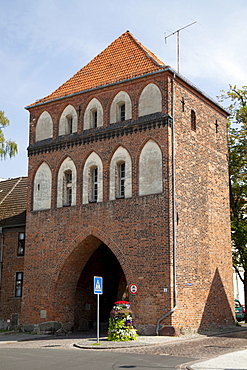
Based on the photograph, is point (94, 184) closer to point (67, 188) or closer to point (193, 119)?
point (67, 188)

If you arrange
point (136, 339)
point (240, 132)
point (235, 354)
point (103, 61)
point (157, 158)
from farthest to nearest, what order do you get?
point (240, 132) < point (103, 61) < point (157, 158) < point (136, 339) < point (235, 354)

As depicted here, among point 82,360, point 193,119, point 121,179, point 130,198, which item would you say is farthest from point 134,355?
A: point 193,119

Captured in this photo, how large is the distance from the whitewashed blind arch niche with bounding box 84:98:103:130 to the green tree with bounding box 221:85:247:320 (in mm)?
8974

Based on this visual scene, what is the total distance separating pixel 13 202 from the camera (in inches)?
1176

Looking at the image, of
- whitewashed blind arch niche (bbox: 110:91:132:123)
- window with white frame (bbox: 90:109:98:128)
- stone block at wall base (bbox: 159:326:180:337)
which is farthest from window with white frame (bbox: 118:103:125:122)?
stone block at wall base (bbox: 159:326:180:337)

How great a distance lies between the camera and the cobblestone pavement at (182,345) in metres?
14.2

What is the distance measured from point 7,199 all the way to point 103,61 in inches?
426

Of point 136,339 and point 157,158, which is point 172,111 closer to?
point 157,158

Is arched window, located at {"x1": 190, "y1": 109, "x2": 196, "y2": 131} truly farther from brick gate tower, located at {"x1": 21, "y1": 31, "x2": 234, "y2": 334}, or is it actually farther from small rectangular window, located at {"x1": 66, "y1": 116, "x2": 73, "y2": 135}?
small rectangular window, located at {"x1": 66, "y1": 116, "x2": 73, "y2": 135}

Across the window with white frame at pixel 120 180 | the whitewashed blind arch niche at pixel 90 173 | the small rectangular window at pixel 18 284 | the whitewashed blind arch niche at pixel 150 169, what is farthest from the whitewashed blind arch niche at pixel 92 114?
the small rectangular window at pixel 18 284

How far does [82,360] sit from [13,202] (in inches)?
724

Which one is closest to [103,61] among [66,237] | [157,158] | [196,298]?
[157,158]

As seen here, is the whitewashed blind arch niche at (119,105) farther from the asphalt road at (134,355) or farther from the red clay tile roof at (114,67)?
the asphalt road at (134,355)

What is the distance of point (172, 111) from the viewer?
20.8 meters
